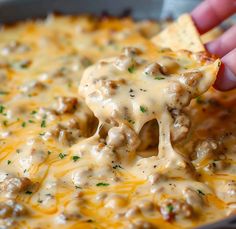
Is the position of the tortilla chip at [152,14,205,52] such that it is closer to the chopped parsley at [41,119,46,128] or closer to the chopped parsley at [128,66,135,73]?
the chopped parsley at [128,66,135,73]

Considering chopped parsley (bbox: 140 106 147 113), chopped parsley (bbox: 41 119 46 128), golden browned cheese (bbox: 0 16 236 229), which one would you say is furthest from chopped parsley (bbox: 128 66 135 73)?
chopped parsley (bbox: 41 119 46 128)

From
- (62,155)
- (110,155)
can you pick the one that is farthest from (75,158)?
(110,155)

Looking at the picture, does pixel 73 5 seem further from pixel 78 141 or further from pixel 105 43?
pixel 78 141

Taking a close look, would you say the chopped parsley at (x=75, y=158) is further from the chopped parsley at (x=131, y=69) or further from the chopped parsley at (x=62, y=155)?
the chopped parsley at (x=131, y=69)

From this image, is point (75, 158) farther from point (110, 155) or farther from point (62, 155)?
point (110, 155)

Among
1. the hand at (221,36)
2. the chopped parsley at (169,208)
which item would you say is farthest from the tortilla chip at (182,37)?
the chopped parsley at (169,208)

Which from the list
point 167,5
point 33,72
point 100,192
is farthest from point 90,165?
point 167,5
